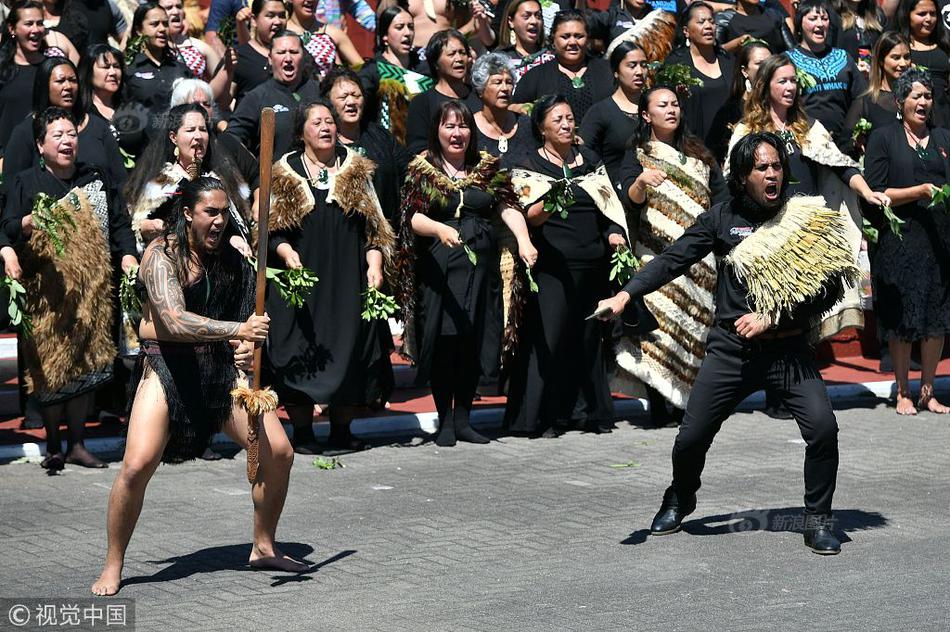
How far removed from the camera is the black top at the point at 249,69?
1270 cm

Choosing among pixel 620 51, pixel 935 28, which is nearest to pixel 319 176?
pixel 620 51

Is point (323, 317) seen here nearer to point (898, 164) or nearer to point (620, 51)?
point (620, 51)

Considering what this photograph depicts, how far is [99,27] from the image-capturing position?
13.3 metres

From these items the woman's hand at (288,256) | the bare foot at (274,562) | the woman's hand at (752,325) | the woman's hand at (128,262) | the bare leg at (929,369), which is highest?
the woman's hand at (288,256)

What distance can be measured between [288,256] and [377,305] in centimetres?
67

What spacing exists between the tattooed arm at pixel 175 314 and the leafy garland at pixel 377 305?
3.08 meters

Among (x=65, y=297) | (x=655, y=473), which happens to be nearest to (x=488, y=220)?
(x=655, y=473)

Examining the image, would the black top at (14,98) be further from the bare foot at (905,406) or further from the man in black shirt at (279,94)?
the bare foot at (905,406)

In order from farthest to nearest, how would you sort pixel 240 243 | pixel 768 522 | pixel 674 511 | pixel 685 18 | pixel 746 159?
1. pixel 685 18
2. pixel 768 522
3. pixel 240 243
4. pixel 674 511
5. pixel 746 159

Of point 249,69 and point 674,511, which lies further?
point 249,69

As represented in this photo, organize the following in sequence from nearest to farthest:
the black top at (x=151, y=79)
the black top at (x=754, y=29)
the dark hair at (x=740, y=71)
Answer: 1. the black top at (x=151, y=79)
2. the dark hair at (x=740, y=71)
3. the black top at (x=754, y=29)

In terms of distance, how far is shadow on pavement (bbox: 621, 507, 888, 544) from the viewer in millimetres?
8609

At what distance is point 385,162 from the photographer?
11.2m

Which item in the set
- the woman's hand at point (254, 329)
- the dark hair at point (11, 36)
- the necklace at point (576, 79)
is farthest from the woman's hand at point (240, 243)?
the necklace at point (576, 79)
